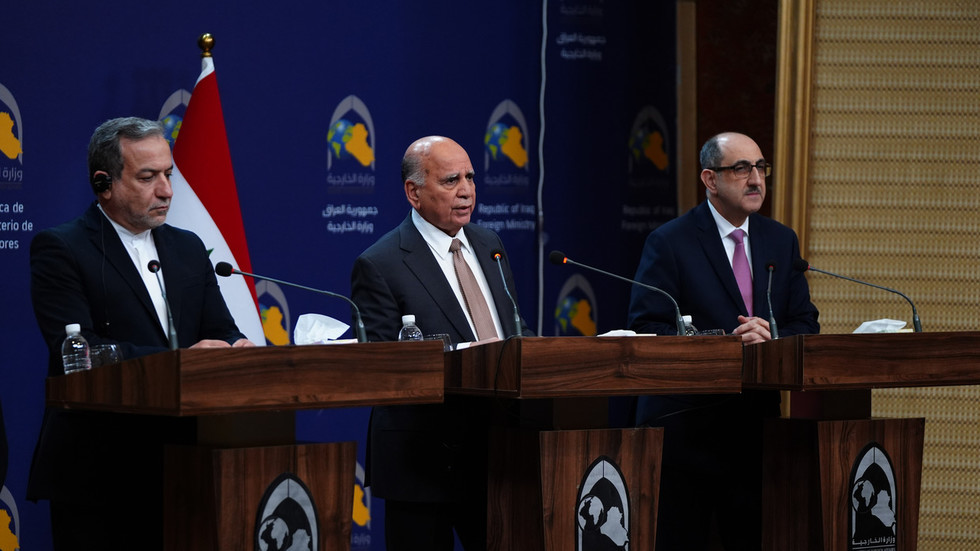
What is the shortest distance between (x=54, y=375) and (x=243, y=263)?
4.75ft

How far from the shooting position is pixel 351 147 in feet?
17.8

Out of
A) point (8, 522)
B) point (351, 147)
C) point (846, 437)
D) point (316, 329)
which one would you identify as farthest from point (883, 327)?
point (8, 522)

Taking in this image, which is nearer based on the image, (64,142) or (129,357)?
(129,357)

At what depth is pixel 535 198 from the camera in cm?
600

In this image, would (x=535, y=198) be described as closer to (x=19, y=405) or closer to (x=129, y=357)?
(x=19, y=405)

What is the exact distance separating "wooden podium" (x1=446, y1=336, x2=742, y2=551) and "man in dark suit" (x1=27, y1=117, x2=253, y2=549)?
0.71 metres

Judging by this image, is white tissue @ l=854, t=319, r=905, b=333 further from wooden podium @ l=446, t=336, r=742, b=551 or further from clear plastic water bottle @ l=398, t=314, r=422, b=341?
clear plastic water bottle @ l=398, t=314, r=422, b=341

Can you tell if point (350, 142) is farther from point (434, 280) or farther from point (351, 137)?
point (434, 280)

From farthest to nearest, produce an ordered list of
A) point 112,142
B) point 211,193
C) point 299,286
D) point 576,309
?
point 576,309 → point 211,193 → point 112,142 → point 299,286

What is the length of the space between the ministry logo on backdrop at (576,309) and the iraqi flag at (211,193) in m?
1.82

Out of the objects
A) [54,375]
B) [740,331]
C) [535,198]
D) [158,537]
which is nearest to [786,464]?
[740,331]

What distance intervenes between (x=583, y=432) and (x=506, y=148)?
2.78 metres

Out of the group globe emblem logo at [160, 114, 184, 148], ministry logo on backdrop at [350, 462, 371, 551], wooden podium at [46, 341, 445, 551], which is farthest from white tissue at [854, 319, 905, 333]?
globe emblem logo at [160, 114, 184, 148]

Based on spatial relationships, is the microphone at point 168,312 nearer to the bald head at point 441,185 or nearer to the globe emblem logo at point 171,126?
the bald head at point 441,185
